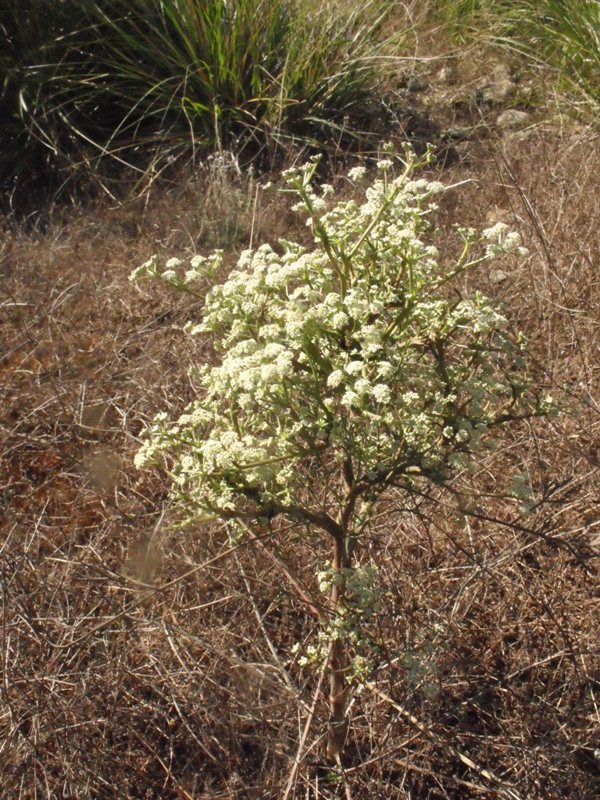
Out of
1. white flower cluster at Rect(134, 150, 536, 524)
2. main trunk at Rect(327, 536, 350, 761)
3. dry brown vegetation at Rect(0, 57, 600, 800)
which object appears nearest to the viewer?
white flower cluster at Rect(134, 150, 536, 524)

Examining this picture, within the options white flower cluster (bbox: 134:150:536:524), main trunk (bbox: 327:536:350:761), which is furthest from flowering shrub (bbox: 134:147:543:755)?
main trunk (bbox: 327:536:350:761)

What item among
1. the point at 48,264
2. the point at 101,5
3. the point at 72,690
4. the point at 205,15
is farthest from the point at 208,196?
the point at 72,690

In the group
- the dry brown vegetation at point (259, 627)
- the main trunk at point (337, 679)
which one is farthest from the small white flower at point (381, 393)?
the main trunk at point (337, 679)

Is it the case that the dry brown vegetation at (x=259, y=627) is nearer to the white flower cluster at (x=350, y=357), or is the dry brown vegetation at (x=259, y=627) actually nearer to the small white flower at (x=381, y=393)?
the white flower cluster at (x=350, y=357)

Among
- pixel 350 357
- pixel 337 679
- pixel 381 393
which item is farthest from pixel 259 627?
pixel 381 393

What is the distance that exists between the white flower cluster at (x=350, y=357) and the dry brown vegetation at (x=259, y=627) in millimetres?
209

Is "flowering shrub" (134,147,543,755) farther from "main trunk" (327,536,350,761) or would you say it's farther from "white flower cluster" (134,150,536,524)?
"main trunk" (327,536,350,761)

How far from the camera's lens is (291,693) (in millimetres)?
2055

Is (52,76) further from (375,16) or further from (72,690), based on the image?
(72,690)

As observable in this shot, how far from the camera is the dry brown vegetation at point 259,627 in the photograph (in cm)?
206

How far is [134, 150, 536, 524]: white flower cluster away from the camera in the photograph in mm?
1630

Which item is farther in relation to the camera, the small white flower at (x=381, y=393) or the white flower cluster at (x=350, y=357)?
the white flower cluster at (x=350, y=357)

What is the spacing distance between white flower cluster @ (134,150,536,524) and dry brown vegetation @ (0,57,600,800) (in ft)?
0.69

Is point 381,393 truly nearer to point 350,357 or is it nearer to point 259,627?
point 350,357
